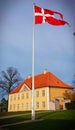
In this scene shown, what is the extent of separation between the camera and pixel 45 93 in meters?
12.6

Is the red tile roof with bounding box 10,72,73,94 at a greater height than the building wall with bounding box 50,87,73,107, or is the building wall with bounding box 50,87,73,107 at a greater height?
the red tile roof with bounding box 10,72,73,94

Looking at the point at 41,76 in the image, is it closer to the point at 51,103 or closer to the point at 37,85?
the point at 37,85

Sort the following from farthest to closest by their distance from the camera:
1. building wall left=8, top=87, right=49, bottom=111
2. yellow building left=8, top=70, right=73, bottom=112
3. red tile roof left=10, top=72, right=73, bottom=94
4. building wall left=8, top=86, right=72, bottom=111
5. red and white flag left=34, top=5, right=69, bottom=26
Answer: red tile roof left=10, top=72, right=73, bottom=94, building wall left=8, top=87, right=49, bottom=111, building wall left=8, top=86, right=72, bottom=111, yellow building left=8, top=70, right=73, bottom=112, red and white flag left=34, top=5, right=69, bottom=26

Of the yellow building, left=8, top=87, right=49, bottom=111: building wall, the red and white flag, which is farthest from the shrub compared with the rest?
the red and white flag

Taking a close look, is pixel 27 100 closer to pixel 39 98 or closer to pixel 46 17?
pixel 39 98

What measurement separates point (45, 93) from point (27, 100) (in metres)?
1.79

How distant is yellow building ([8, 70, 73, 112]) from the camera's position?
12037 millimetres

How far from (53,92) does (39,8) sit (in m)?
8.53

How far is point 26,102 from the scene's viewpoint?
1402 centimetres

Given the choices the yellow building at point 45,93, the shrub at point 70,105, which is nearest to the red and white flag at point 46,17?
the shrub at point 70,105

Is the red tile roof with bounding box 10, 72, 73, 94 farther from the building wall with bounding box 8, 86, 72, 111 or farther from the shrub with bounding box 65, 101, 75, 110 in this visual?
the shrub with bounding box 65, 101, 75, 110

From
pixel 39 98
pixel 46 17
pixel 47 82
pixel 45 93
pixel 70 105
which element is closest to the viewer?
pixel 46 17

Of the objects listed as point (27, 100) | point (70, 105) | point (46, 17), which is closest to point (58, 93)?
point (27, 100)

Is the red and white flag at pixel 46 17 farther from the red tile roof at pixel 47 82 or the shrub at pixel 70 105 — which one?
the red tile roof at pixel 47 82
